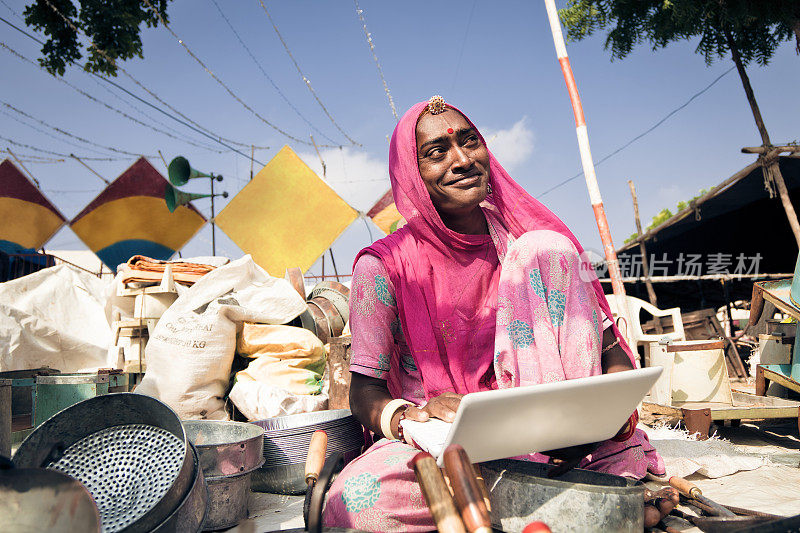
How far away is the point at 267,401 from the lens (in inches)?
124

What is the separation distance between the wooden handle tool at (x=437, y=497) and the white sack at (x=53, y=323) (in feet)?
12.8

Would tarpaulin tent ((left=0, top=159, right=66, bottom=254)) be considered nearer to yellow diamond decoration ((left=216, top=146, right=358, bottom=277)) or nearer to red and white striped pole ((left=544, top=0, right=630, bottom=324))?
yellow diamond decoration ((left=216, top=146, right=358, bottom=277))

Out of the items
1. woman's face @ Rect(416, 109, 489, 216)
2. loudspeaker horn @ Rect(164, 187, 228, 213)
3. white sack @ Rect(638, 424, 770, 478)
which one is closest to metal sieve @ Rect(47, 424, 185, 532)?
woman's face @ Rect(416, 109, 489, 216)

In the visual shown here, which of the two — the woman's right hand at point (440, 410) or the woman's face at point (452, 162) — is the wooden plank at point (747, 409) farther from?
the woman's right hand at point (440, 410)

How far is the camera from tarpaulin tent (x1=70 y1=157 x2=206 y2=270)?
5992 mm

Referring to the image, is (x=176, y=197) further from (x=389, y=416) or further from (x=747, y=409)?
(x=747, y=409)

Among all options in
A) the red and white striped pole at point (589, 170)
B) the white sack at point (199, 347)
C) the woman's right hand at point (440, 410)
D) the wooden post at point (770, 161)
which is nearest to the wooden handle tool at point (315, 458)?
the woman's right hand at point (440, 410)

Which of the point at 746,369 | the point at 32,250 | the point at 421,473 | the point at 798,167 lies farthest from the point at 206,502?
the point at 746,369

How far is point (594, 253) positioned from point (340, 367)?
6.53 ft

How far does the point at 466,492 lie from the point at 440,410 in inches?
18.2

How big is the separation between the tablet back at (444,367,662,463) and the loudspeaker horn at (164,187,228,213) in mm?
5802

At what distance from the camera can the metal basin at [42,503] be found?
0.91 m

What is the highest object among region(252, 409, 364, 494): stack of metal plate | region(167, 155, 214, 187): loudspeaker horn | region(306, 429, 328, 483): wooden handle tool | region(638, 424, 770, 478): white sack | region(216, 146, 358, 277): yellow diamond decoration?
region(167, 155, 214, 187): loudspeaker horn

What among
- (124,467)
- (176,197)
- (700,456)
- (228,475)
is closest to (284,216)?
(176,197)
